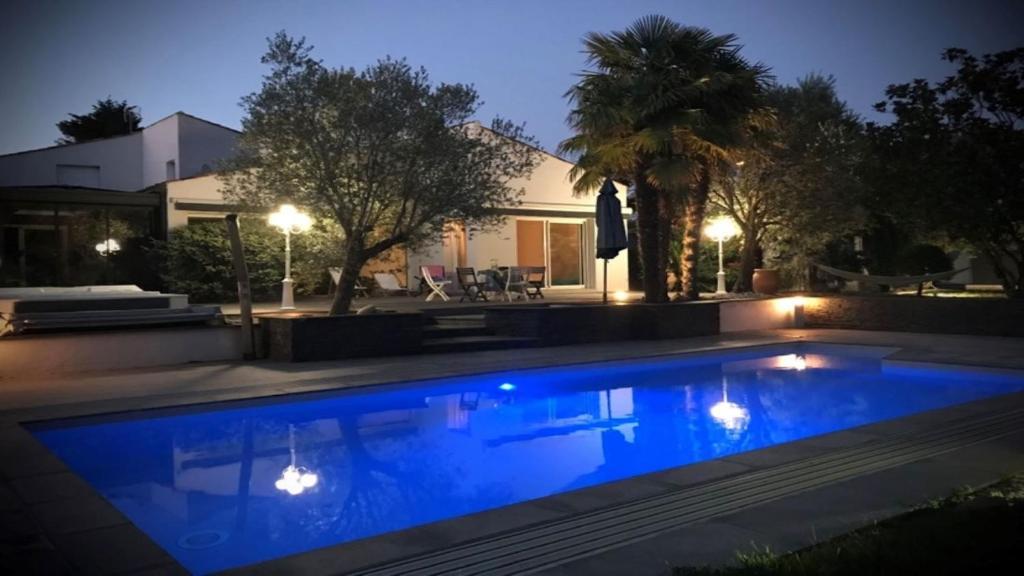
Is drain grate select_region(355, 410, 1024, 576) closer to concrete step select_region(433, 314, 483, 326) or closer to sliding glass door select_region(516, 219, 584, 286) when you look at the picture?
concrete step select_region(433, 314, 483, 326)

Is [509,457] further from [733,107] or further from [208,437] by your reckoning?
[733,107]

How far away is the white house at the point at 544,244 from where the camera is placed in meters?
19.5

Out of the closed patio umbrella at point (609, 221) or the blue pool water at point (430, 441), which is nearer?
the blue pool water at point (430, 441)

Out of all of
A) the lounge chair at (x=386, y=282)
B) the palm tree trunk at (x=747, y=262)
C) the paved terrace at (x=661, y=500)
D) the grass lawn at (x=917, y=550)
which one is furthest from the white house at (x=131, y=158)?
the grass lawn at (x=917, y=550)

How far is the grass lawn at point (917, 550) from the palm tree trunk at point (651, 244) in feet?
31.3

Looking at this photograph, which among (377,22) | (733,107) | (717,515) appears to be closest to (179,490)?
(717,515)

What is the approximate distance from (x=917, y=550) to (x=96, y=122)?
4828 cm

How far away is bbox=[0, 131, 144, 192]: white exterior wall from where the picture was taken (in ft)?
71.6

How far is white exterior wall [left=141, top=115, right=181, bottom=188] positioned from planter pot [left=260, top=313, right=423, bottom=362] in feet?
47.5

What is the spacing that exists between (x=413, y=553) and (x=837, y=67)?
24.9 m

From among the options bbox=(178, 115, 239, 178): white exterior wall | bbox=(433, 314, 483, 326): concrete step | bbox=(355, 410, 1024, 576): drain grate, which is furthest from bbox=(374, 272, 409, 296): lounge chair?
bbox=(355, 410, 1024, 576): drain grate

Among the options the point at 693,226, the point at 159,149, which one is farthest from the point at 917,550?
the point at 159,149

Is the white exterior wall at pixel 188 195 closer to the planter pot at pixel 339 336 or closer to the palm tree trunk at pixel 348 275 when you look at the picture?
the palm tree trunk at pixel 348 275

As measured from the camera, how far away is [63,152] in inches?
882
